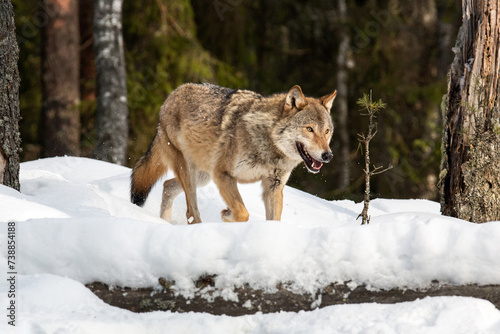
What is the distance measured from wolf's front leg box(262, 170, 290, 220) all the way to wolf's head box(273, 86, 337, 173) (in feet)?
0.90

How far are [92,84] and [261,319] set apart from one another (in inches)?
449

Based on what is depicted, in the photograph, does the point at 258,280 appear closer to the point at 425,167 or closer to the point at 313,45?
the point at 425,167

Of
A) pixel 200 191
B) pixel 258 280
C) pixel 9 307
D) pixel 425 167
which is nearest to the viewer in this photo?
pixel 9 307

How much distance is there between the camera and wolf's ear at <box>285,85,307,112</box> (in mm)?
5980

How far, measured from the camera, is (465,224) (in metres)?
3.62

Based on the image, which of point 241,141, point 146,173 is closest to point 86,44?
point 146,173

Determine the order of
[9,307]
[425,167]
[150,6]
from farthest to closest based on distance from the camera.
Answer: [425,167] < [150,6] < [9,307]

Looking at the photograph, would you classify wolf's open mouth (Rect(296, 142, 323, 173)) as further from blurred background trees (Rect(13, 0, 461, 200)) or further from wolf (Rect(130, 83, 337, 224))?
blurred background trees (Rect(13, 0, 461, 200))

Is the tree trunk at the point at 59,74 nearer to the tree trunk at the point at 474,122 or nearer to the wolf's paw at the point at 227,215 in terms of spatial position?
the wolf's paw at the point at 227,215

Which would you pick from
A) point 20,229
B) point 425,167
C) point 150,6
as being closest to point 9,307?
point 20,229

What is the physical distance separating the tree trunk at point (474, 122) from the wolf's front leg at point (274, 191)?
5.19 ft

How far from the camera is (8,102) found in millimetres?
5500

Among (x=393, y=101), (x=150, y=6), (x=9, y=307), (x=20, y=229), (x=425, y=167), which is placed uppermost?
(x=150, y=6)

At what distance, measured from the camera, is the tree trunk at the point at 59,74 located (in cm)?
1339
